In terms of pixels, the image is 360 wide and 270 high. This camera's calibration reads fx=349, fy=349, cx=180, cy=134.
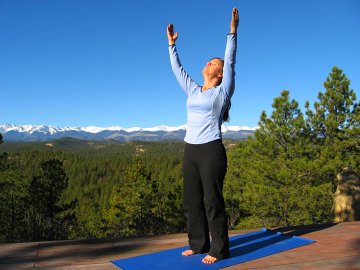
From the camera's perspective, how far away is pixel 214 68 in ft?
10.6

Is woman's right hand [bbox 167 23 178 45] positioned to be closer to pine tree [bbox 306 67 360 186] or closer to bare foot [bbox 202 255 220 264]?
bare foot [bbox 202 255 220 264]

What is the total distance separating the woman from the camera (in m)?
3.03

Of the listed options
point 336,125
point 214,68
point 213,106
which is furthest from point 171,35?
point 336,125

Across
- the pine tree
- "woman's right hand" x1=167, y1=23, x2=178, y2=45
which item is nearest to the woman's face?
"woman's right hand" x1=167, y1=23, x2=178, y2=45

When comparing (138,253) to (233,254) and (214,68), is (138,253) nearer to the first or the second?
(233,254)

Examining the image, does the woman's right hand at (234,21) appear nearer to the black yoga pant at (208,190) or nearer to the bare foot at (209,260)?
the black yoga pant at (208,190)

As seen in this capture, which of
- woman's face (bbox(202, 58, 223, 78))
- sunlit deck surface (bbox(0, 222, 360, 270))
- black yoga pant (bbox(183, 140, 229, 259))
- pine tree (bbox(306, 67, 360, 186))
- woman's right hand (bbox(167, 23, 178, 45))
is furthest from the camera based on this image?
pine tree (bbox(306, 67, 360, 186))

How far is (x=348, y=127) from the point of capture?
14328 mm

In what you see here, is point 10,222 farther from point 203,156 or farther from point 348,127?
point 203,156

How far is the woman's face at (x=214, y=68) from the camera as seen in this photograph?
127 inches

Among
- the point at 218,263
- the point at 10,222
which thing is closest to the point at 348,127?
the point at 218,263

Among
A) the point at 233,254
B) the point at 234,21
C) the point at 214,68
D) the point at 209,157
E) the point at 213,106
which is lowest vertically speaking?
the point at 233,254

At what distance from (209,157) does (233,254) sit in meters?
0.98

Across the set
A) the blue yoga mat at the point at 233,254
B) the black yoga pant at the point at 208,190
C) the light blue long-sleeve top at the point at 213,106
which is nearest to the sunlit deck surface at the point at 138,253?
the blue yoga mat at the point at 233,254
